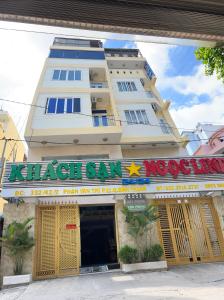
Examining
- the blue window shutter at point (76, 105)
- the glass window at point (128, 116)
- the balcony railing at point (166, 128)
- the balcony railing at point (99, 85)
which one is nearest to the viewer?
the blue window shutter at point (76, 105)

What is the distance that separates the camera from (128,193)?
838cm

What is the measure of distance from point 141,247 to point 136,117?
7.34 m

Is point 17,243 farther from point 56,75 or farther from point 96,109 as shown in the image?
point 56,75

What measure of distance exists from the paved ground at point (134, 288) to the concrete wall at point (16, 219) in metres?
0.67

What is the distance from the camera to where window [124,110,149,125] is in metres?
12.6

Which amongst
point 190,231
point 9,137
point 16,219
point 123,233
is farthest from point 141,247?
point 9,137

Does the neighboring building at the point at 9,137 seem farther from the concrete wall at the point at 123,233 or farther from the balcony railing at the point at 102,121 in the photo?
the concrete wall at the point at 123,233

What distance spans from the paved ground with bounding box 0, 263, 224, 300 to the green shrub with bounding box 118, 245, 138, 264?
19.8 inches

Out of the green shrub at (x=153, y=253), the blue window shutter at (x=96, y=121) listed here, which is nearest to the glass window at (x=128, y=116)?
the blue window shutter at (x=96, y=121)

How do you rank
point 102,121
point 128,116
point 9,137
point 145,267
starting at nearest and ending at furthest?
point 145,267 < point 102,121 < point 128,116 < point 9,137

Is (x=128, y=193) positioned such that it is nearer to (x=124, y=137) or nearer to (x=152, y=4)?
(x=124, y=137)

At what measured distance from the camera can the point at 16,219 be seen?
25.3 ft

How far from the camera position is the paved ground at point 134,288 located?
171 inches

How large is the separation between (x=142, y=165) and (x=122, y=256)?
137 inches
